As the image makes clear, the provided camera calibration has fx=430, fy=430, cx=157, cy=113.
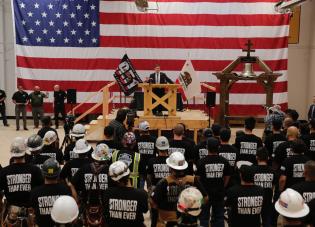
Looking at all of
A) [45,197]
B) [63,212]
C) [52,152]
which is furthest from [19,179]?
[63,212]

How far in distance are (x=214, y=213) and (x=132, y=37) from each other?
11991 millimetres

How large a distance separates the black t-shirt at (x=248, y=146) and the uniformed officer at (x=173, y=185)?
2061mm

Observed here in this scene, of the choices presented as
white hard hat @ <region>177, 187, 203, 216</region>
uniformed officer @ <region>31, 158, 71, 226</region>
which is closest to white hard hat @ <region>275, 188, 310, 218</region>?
white hard hat @ <region>177, 187, 203, 216</region>

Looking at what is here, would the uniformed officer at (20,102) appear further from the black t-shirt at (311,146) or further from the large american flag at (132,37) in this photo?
the black t-shirt at (311,146)

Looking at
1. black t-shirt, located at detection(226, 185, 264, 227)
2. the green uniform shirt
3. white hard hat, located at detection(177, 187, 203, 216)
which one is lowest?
black t-shirt, located at detection(226, 185, 264, 227)

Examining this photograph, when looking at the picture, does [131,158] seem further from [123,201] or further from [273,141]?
[273,141]

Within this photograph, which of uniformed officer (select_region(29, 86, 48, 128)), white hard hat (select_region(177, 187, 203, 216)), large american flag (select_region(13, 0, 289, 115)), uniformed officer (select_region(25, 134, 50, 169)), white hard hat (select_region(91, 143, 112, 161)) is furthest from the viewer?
large american flag (select_region(13, 0, 289, 115))

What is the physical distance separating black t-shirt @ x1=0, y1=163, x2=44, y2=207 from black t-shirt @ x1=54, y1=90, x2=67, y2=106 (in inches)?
447

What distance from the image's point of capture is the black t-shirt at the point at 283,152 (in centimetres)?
638

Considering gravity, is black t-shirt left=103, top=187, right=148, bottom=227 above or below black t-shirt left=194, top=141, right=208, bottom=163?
below

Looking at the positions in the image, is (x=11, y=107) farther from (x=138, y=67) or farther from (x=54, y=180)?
(x=54, y=180)

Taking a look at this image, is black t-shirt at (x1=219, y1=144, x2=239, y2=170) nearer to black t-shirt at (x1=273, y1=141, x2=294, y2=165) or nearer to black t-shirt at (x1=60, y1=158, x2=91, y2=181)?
black t-shirt at (x1=273, y1=141, x2=294, y2=165)

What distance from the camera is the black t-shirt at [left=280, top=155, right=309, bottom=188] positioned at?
18.6 feet

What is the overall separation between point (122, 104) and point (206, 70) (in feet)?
11.8
